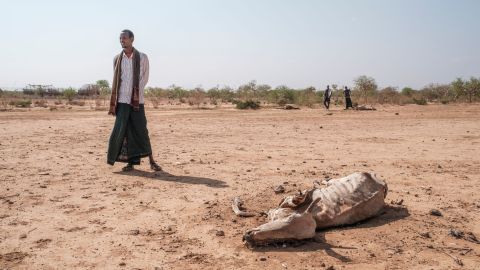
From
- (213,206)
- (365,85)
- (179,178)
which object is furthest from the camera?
(365,85)

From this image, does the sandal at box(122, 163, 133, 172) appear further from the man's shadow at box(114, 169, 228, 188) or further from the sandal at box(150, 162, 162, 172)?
the sandal at box(150, 162, 162, 172)

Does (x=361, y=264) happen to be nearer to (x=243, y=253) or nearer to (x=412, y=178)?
(x=243, y=253)

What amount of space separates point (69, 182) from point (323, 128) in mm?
9320

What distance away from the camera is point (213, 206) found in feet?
15.6

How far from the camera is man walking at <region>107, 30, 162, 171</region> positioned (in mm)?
6652

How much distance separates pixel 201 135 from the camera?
11516 mm

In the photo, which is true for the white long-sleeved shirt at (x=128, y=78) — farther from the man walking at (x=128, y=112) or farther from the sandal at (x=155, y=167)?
the sandal at (x=155, y=167)

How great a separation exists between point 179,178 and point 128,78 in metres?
1.81

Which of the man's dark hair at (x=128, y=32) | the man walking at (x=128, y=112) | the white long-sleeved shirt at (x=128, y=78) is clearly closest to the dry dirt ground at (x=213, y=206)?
the man walking at (x=128, y=112)

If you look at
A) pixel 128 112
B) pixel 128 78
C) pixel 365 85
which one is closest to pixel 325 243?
pixel 128 112

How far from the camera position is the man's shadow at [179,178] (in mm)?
5820

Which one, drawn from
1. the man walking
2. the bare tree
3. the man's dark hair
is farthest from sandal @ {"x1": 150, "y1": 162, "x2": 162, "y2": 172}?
the bare tree

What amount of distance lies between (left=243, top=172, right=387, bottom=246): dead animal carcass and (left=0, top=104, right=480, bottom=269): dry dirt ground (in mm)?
99

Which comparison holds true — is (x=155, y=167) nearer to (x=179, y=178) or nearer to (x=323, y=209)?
(x=179, y=178)
